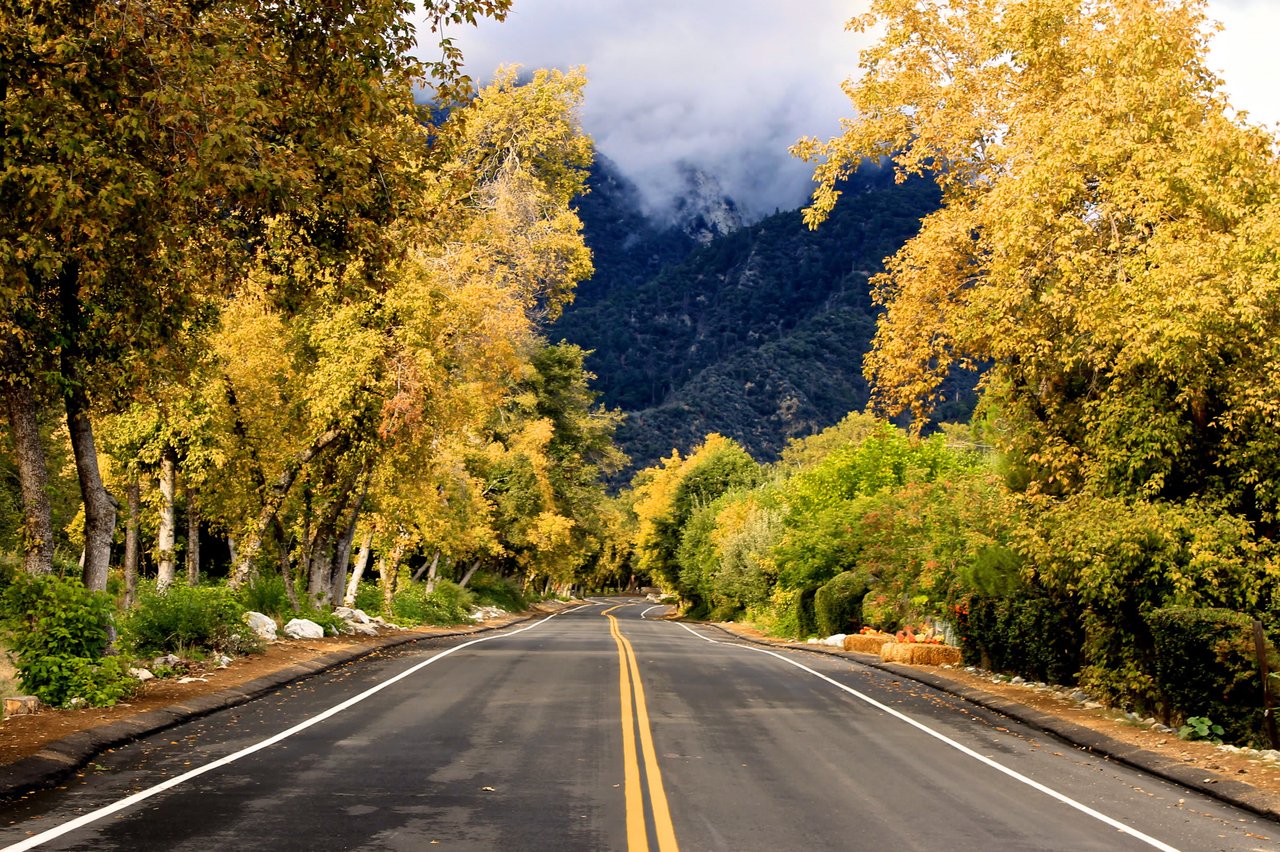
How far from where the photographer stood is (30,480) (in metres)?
14.6

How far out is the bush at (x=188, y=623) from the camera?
18812mm

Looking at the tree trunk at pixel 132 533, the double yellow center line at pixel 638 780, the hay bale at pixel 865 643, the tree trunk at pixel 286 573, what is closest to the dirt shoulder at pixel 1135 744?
the double yellow center line at pixel 638 780

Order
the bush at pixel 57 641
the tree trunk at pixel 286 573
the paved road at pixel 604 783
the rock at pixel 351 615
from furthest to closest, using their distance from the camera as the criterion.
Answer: the rock at pixel 351 615 → the tree trunk at pixel 286 573 → the bush at pixel 57 641 → the paved road at pixel 604 783

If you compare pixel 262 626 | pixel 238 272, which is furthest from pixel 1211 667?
pixel 262 626

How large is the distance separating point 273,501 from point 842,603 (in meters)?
20.5

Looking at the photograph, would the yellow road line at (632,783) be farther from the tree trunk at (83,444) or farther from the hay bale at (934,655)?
the hay bale at (934,655)

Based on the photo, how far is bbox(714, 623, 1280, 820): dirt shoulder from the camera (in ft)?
36.1

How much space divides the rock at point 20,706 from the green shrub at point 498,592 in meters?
47.9

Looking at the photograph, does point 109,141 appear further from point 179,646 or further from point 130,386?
point 179,646

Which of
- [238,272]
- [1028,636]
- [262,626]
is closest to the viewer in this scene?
[238,272]

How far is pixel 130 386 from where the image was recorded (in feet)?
51.4

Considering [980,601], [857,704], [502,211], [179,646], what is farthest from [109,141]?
[502,211]

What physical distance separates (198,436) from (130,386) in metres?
9.43

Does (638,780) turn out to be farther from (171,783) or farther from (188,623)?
(188,623)
